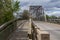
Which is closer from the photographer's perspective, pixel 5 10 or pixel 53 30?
pixel 5 10

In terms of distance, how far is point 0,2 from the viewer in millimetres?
19016

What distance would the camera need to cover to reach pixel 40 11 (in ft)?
341

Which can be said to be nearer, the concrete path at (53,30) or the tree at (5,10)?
the concrete path at (53,30)

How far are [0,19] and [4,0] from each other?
2.37m

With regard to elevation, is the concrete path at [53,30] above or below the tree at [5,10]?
below

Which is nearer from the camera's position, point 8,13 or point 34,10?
point 8,13

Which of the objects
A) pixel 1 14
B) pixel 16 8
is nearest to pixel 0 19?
pixel 1 14

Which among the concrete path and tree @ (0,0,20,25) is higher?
tree @ (0,0,20,25)

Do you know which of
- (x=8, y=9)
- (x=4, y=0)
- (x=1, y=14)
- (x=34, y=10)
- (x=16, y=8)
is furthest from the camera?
(x=34, y=10)

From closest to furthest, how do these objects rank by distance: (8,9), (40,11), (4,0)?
(4,0) → (8,9) → (40,11)

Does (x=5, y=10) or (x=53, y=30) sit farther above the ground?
(x=5, y=10)

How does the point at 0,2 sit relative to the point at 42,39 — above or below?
above

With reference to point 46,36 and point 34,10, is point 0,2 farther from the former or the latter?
point 34,10

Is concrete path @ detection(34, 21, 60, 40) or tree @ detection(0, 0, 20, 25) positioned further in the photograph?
tree @ detection(0, 0, 20, 25)
